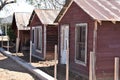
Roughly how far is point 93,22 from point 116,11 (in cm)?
127

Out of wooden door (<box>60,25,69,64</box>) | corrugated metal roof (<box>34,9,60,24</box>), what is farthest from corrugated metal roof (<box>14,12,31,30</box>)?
wooden door (<box>60,25,69,64</box>)

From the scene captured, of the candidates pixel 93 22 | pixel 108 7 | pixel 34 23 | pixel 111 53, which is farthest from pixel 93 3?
pixel 34 23

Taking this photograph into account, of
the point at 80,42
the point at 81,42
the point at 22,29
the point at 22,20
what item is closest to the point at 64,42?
the point at 80,42

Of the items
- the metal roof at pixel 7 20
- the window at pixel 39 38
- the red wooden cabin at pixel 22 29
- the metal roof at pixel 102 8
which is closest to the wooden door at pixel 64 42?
the metal roof at pixel 102 8

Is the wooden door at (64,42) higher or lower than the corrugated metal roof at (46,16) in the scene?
lower

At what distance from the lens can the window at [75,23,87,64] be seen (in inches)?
601

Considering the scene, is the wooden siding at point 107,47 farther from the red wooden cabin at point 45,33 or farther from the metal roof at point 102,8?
the red wooden cabin at point 45,33

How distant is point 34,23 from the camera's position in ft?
84.6

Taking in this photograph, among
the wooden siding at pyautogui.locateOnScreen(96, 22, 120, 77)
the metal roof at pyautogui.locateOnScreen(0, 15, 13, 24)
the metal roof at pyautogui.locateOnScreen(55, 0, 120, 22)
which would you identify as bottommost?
the wooden siding at pyautogui.locateOnScreen(96, 22, 120, 77)

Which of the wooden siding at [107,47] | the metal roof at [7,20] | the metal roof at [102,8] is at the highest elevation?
the metal roof at [7,20]

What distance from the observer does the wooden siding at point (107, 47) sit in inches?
555

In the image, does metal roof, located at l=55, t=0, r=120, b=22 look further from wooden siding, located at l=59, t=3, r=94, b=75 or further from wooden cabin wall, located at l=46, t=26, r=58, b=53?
wooden cabin wall, located at l=46, t=26, r=58, b=53

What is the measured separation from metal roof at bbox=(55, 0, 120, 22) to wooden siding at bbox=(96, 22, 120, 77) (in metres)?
0.40

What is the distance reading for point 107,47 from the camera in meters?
14.2
